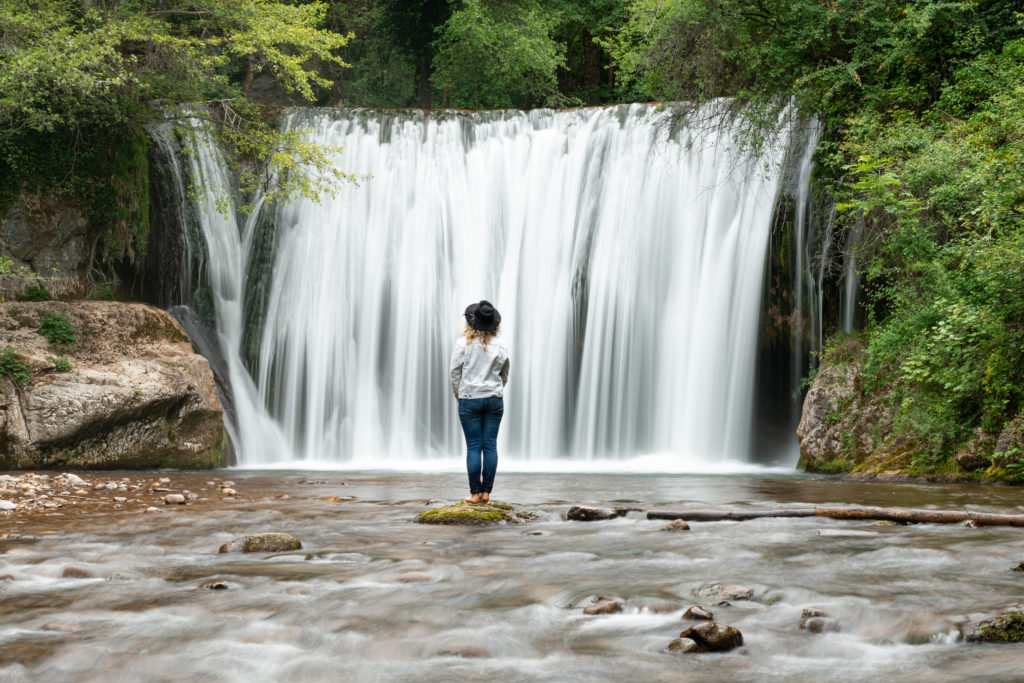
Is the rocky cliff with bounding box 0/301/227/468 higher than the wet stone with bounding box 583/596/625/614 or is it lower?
higher

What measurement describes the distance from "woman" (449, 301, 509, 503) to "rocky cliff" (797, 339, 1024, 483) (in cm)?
629

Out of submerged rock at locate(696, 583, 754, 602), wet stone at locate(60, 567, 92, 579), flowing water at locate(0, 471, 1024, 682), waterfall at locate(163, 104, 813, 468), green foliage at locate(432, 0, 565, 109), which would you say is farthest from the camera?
green foliage at locate(432, 0, 565, 109)

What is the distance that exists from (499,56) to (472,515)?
2047cm

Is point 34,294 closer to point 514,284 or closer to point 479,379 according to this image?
point 514,284

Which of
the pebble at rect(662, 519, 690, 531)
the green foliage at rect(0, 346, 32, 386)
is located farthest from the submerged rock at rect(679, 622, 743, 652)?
the green foliage at rect(0, 346, 32, 386)

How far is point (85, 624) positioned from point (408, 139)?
55.9 feet

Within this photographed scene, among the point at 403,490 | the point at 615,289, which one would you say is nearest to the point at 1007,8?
the point at 615,289

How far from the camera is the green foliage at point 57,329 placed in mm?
14992

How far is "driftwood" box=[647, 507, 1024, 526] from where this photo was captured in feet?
22.2

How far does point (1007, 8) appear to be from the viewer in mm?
13906

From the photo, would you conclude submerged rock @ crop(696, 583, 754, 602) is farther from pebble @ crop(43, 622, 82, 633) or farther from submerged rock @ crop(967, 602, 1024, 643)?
pebble @ crop(43, 622, 82, 633)

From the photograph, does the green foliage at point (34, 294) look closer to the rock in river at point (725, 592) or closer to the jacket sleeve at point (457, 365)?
the jacket sleeve at point (457, 365)

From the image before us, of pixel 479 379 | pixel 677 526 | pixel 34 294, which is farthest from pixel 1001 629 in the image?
pixel 34 294

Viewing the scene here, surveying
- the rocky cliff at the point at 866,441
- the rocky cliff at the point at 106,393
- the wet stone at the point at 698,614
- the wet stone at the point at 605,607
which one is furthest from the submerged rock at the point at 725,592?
the rocky cliff at the point at 106,393
